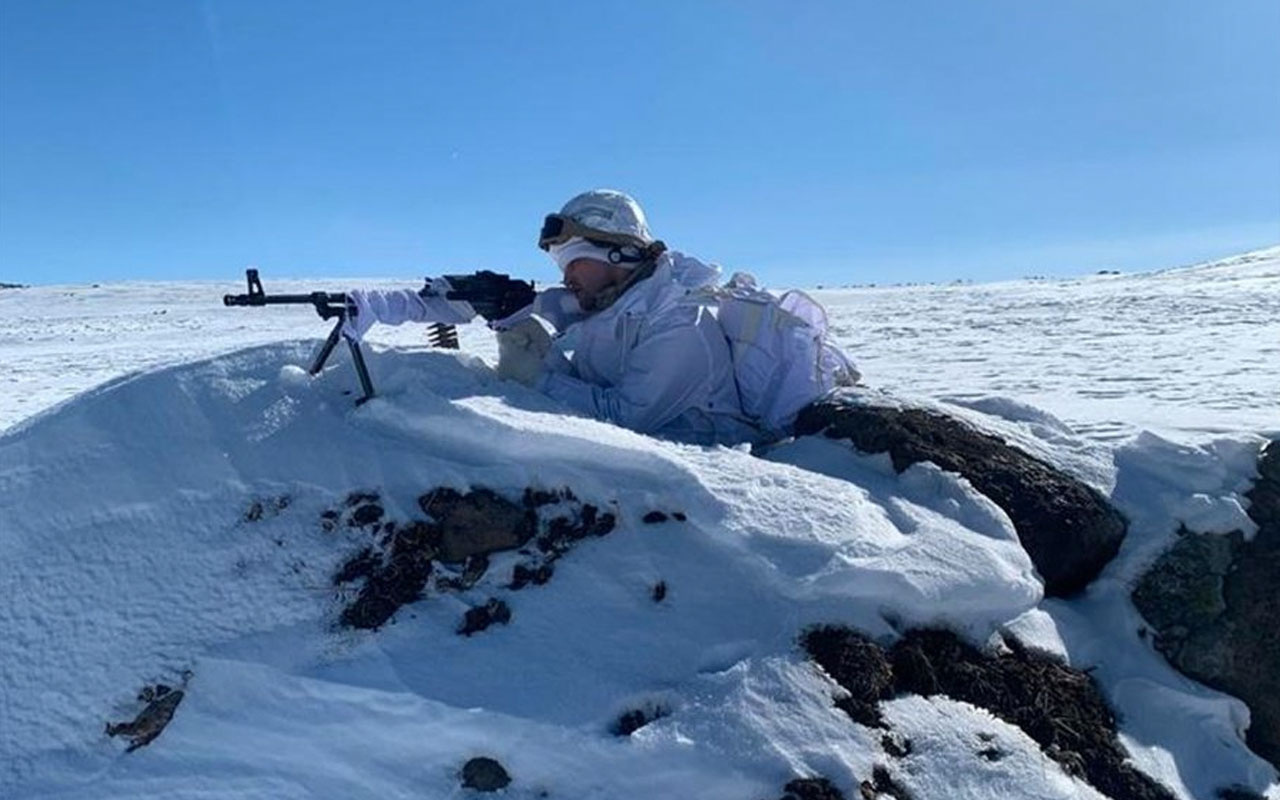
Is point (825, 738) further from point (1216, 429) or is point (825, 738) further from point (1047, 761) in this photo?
point (1216, 429)

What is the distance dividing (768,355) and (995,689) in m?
1.88

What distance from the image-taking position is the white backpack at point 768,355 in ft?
14.7

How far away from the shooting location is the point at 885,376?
11.8 meters

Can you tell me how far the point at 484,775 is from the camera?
248 centimetres

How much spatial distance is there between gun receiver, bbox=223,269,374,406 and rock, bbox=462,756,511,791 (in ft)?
5.25

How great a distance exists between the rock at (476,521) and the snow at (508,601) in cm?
6

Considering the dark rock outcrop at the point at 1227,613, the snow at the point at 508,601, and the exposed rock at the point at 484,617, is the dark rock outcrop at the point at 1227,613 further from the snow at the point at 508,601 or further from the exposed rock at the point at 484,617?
the exposed rock at the point at 484,617

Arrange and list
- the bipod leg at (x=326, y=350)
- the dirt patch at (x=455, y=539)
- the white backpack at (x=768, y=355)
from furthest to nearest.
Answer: the white backpack at (x=768, y=355), the bipod leg at (x=326, y=350), the dirt patch at (x=455, y=539)

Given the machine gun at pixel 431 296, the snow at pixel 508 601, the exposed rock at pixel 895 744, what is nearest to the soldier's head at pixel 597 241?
the machine gun at pixel 431 296

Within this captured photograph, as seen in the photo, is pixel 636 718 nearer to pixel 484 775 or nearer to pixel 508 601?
pixel 484 775

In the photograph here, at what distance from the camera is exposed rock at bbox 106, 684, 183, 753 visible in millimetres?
2607

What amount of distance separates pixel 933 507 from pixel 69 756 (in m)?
2.73

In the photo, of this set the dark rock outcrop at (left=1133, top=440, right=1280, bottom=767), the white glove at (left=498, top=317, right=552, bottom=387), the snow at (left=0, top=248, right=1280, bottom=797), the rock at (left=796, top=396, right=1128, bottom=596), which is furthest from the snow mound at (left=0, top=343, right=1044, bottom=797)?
the dark rock outcrop at (left=1133, top=440, right=1280, bottom=767)

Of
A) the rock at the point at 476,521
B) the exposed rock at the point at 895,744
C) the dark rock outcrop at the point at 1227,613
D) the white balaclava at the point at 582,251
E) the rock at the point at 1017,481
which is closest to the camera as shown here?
the exposed rock at the point at 895,744
